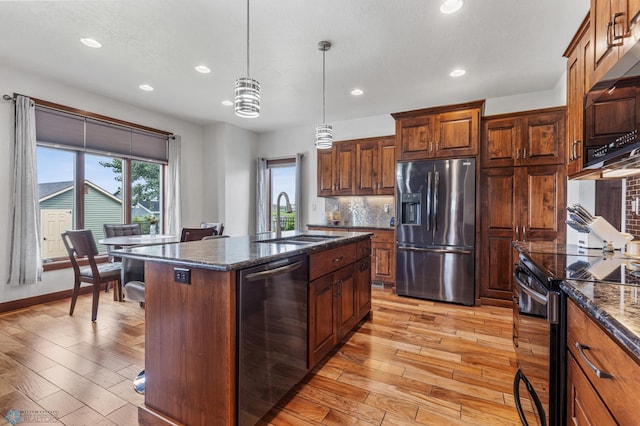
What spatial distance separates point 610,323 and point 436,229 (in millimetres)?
3209

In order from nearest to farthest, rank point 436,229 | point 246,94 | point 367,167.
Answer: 1. point 246,94
2. point 436,229
3. point 367,167

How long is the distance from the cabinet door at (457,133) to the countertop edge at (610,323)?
3.05 meters

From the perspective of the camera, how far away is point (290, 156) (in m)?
5.99

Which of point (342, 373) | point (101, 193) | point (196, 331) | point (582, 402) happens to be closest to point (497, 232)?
point (342, 373)

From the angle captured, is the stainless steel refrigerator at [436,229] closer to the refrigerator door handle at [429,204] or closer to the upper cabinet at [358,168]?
the refrigerator door handle at [429,204]

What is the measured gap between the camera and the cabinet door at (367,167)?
482 centimetres

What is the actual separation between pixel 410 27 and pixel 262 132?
4.22 meters

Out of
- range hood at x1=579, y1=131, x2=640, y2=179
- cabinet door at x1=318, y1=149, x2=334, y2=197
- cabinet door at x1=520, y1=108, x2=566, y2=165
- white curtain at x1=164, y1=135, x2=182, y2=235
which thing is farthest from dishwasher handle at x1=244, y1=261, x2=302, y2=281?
white curtain at x1=164, y1=135, x2=182, y2=235

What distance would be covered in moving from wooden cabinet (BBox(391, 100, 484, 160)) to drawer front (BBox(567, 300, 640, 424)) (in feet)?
10.2

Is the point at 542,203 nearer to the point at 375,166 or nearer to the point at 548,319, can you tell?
the point at 375,166

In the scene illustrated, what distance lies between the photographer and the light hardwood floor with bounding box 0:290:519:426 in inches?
68.3

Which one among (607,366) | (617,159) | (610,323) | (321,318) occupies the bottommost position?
(321,318)

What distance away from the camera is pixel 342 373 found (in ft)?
7.08

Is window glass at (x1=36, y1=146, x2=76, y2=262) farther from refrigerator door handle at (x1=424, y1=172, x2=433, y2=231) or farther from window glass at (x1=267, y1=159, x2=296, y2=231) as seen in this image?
refrigerator door handle at (x1=424, y1=172, x2=433, y2=231)
